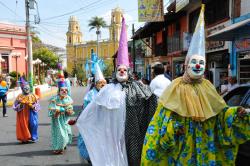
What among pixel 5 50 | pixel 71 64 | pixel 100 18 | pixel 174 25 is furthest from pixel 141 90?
pixel 71 64

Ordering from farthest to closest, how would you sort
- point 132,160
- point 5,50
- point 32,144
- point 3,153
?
point 5,50 < point 32,144 < point 3,153 < point 132,160

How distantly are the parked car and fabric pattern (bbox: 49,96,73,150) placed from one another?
13.3 ft

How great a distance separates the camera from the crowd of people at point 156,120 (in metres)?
3.92

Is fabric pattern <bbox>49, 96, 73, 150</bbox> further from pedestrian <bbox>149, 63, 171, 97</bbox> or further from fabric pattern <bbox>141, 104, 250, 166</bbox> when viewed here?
fabric pattern <bbox>141, 104, 250, 166</bbox>

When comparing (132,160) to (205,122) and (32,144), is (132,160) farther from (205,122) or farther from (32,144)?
(32,144)

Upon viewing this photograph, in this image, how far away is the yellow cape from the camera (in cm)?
390

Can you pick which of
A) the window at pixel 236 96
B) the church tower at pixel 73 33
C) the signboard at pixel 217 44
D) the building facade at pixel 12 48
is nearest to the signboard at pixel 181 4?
the signboard at pixel 217 44

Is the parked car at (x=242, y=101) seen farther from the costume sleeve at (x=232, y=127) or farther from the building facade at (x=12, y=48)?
the building facade at (x=12, y=48)

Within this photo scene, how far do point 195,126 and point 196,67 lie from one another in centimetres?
64

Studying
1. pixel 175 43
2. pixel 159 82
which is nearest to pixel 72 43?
pixel 175 43

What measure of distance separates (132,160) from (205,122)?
165cm

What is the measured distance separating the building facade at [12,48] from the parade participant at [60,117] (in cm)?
2830

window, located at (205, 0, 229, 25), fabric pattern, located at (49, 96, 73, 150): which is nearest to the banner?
window, located at (205, 0, 229, 25)

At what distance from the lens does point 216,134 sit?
13.1ft
